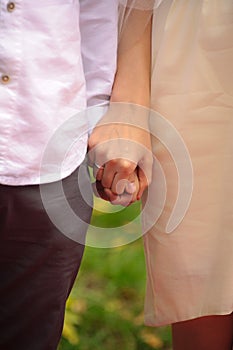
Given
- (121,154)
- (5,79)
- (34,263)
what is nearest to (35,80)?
(5,79)

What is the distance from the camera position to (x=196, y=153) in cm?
147

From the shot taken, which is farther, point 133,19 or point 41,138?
point 133,19

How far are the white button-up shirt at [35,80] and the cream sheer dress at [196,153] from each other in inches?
6.8

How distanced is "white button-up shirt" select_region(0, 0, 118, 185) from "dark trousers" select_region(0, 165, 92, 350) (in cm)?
4

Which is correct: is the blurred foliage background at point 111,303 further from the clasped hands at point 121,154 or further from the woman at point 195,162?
the clasped hands at point 121,154

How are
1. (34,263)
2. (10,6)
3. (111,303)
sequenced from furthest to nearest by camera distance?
(111,303)
(34,263)
(10,6)

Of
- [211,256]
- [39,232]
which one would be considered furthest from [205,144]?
[39,232]

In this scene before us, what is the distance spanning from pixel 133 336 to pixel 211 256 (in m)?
0.68

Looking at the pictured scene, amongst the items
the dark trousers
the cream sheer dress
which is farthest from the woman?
the dark trousers

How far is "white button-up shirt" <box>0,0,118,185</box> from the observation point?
49.9 inches

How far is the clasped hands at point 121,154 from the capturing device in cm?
135

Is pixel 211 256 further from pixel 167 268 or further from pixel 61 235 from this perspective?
pixel 61 235

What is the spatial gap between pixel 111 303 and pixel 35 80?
115 cm

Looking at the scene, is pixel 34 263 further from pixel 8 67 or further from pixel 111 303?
pixel 111 303
